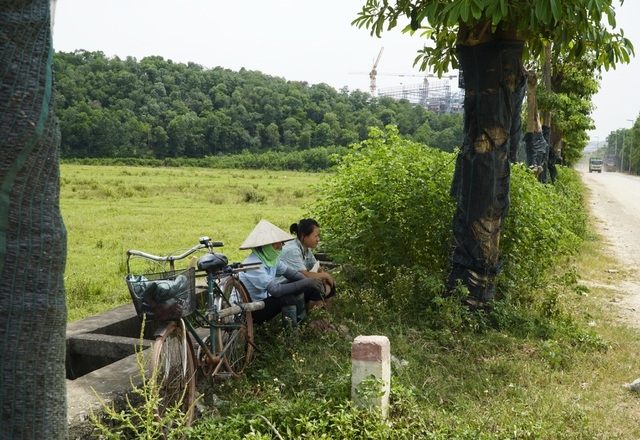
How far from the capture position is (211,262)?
465cm

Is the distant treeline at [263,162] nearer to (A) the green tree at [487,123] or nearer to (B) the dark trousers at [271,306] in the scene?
(A) the green tree at [487,123]

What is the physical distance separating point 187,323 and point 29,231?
212 cm

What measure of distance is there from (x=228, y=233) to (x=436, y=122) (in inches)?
1709

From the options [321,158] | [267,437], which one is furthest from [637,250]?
[321,158]

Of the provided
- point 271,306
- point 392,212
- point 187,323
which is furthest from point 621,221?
point 187,323

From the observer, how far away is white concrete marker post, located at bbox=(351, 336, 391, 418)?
3.98 meters

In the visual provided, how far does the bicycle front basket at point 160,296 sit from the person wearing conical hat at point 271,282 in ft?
5.50

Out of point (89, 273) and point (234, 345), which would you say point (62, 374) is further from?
point (89, 273)

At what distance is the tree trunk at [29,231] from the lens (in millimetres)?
2107

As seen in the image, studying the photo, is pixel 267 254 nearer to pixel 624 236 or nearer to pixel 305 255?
pixel 305 255

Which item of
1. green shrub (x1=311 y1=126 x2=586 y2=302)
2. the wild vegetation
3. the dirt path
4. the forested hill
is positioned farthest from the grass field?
the forested hill

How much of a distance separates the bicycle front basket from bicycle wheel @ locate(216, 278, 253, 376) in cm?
97

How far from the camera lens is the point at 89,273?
413 inches

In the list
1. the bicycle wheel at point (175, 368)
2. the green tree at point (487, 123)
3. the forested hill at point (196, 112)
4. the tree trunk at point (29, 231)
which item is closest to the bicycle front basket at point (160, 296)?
the bicycle wheel at point (175, 368)
